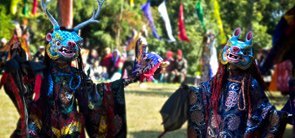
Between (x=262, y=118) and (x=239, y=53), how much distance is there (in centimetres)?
66

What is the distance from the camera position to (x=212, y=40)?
1429cm

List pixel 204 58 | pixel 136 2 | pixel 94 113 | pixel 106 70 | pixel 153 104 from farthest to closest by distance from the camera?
pixel 136 2 < pixel 106 70 < pixel 204 58 < pixel 153 104 < pixel 94 113

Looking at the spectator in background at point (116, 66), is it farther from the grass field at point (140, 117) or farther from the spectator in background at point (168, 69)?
the spectator in background at point (168, 69)

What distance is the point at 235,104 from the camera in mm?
5781

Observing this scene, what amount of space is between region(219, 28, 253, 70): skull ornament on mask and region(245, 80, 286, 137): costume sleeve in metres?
0.22

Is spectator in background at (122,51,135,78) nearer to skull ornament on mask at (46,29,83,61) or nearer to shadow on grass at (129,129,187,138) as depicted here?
shadow on grass at (129,129,187,138)

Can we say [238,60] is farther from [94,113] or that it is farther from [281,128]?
[94,113]

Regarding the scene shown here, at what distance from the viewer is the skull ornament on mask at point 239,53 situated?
19.0 ft

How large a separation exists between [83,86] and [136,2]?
92.3 ft

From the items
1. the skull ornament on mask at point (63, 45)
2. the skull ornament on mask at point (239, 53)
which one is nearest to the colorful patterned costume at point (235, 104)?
the skull ornament on mask at point (239, 53)

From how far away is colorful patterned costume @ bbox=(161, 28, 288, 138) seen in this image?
5738 mm

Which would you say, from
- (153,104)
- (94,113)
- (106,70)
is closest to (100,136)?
(94,113)

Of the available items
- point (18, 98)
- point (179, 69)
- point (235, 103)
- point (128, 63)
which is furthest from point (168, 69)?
point (18, 98)

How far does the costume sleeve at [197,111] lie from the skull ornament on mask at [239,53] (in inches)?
15.8
